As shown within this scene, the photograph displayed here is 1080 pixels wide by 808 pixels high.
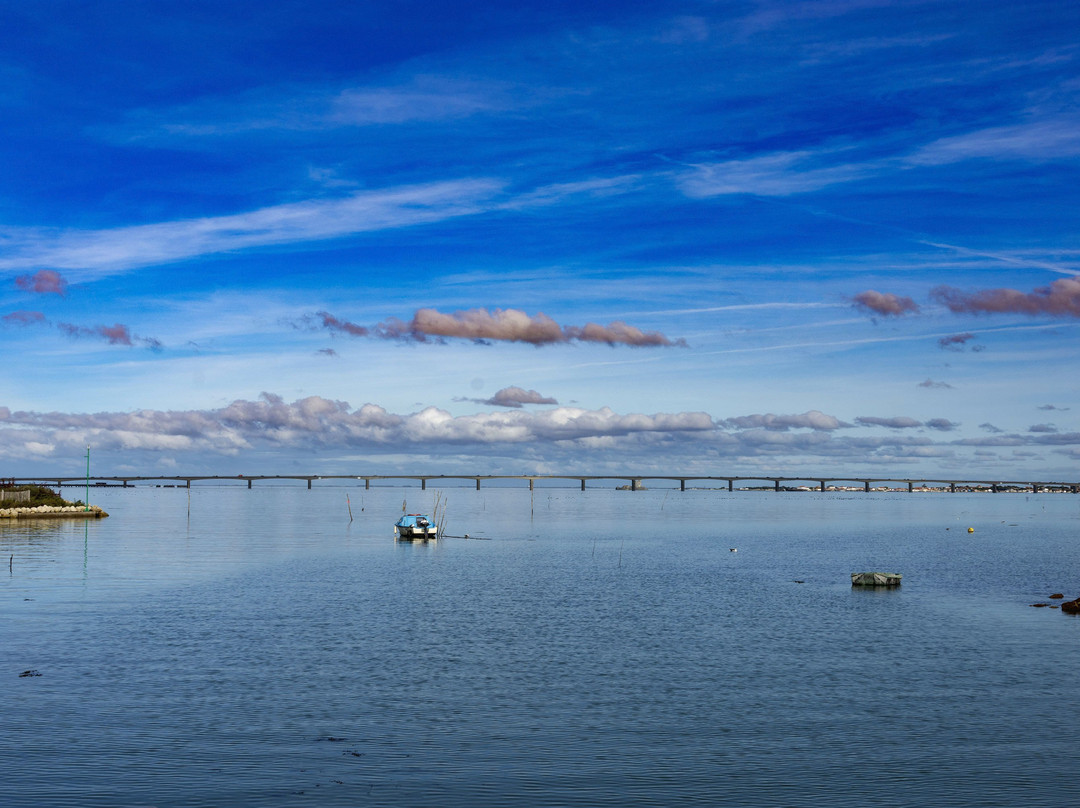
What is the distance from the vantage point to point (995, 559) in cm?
11700

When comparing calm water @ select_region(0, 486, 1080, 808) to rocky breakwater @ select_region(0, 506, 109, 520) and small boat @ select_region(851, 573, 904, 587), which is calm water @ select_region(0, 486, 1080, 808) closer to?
small boat @ select_region(851, 573, 904, 587)

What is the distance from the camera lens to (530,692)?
40.1 m

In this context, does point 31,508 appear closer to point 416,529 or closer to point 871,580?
point 416,529

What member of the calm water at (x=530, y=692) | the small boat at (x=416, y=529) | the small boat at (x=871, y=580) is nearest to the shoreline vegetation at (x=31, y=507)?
the small boat at (x=416, y=529)

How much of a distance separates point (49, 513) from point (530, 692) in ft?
591

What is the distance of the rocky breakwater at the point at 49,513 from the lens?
7070 inches

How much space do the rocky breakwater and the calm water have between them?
349 feet

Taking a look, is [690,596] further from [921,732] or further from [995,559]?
[995,559]

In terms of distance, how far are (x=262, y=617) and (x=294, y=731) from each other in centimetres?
2992

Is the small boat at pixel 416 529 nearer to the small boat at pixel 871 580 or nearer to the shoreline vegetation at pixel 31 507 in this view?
the small boat at pixel 871 580

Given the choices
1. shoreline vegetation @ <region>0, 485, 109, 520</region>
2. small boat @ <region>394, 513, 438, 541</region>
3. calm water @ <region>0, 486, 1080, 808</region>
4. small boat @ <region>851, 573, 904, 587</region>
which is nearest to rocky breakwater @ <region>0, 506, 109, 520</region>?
shoreline vegetation @ <region>0, 485, 109, 520</region>

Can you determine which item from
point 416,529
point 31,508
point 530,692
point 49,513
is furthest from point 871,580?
point 49,513

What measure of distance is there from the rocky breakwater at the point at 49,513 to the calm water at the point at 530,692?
106 metres

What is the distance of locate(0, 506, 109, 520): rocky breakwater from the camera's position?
589 feet
